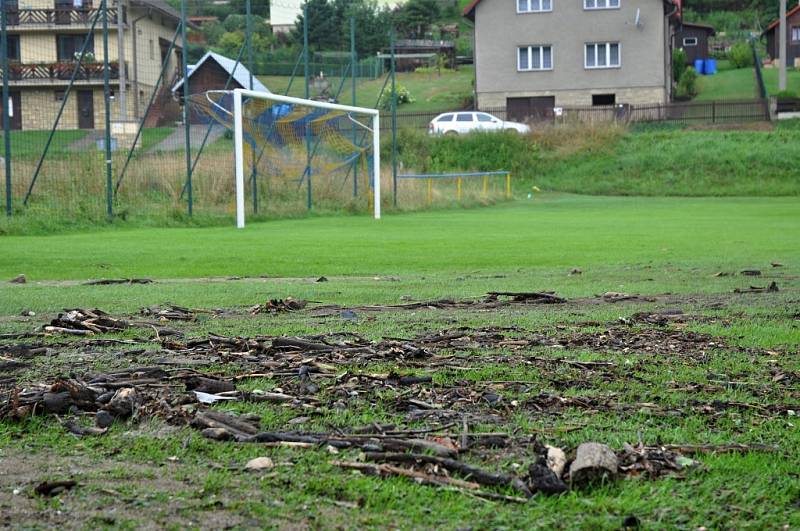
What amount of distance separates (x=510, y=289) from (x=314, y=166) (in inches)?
788

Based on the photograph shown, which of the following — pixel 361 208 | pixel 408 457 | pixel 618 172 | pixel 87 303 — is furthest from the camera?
pixel 618 172

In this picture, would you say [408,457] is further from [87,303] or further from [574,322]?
[87,303]

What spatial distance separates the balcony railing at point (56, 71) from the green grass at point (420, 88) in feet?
15.0

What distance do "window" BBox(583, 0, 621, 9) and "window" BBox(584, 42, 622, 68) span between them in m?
1.96

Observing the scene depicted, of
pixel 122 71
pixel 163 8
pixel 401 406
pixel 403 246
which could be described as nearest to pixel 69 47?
pixel 163 8

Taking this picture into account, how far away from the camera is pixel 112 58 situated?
1150 inches

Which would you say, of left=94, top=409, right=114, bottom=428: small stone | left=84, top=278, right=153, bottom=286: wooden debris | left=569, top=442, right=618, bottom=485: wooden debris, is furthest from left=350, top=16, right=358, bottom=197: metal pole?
left=569, top=442, right=618, bottom=485: wooden debris

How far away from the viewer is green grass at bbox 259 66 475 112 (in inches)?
1236

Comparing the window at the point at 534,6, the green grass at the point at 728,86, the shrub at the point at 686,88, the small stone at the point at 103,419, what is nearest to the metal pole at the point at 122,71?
the small stone at the point at 103,419

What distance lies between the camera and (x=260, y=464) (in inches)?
159

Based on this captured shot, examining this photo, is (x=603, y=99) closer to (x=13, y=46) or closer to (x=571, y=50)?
(x=571, y=50)

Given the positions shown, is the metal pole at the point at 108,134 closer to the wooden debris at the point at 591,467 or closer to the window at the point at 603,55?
the wooden debris at the point at 591,467

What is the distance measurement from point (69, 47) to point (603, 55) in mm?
36314

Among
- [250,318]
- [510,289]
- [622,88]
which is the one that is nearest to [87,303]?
[250,318]
